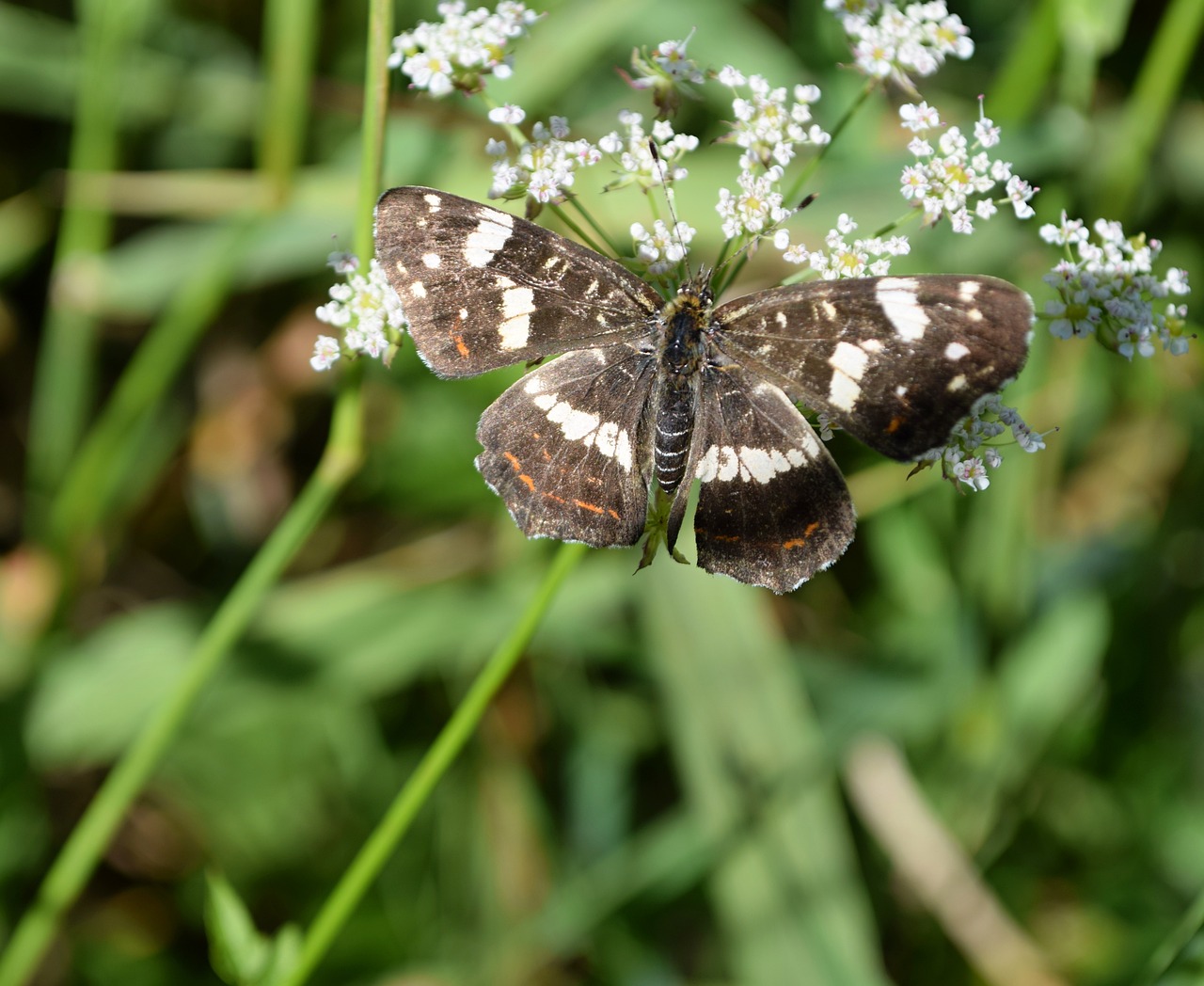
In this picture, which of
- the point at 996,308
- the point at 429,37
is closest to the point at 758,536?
the point at 996,308

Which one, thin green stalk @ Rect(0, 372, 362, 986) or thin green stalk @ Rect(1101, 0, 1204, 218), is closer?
thin green stalk @ Rect(0, 372, 362, 986)

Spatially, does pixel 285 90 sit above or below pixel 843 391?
below

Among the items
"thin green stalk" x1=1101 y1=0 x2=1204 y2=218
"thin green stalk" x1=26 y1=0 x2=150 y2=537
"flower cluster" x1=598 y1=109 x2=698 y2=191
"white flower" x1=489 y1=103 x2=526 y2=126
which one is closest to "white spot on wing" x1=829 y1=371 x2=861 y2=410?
"flower cluster" x1=598 y1=109 x2=698 y2=191

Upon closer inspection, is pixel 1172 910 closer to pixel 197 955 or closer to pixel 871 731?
pixel 871 731

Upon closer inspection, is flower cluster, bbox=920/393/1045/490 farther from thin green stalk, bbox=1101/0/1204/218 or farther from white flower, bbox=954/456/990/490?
thin green stalk, bbox=1101/0/1204/218

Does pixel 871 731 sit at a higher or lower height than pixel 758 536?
lower

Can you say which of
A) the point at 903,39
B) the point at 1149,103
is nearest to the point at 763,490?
the point at 903,39

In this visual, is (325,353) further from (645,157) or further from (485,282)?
(645,157)
